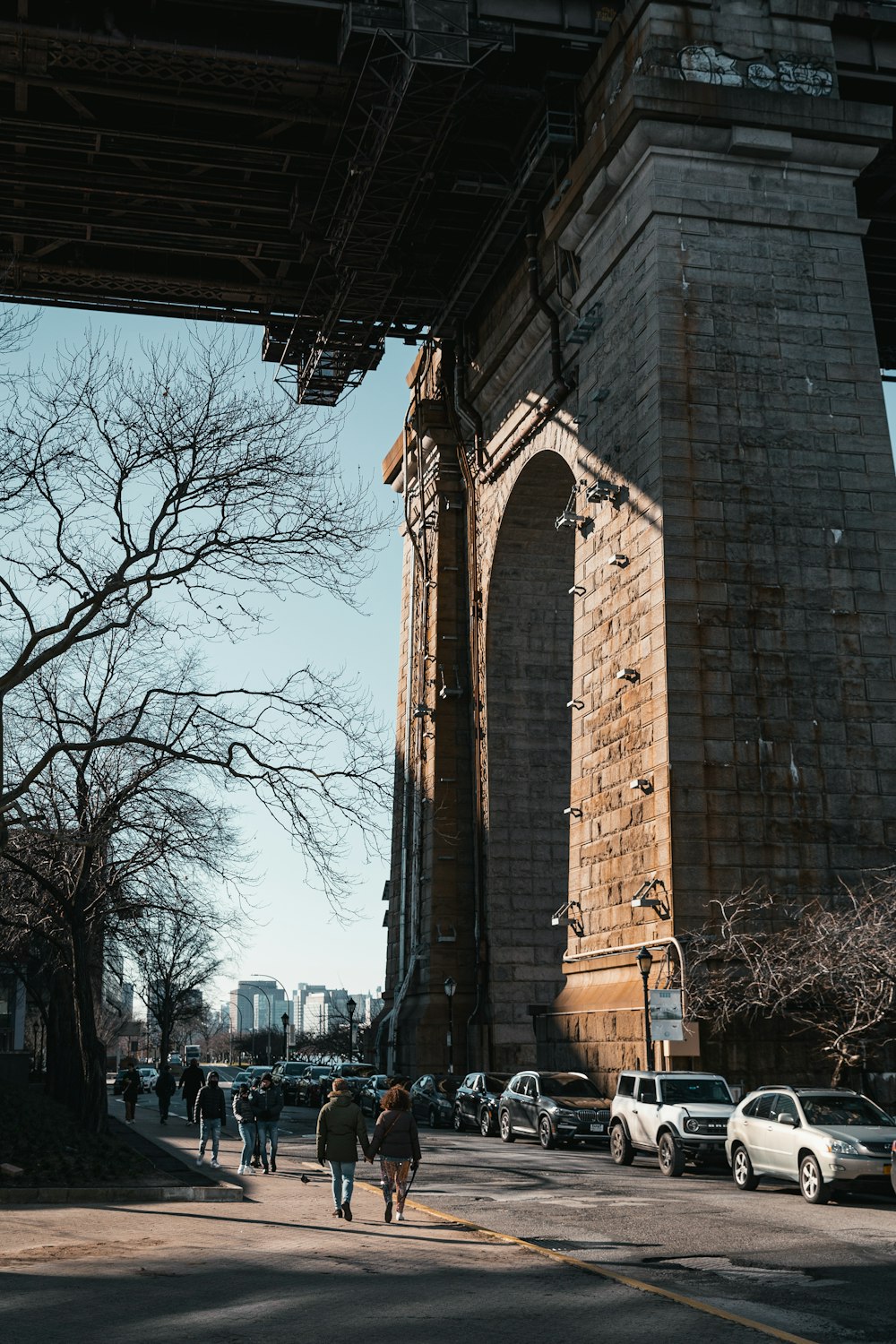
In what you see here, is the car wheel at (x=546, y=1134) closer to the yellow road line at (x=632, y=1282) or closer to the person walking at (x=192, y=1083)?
the person walking at (x=192, y=1083)

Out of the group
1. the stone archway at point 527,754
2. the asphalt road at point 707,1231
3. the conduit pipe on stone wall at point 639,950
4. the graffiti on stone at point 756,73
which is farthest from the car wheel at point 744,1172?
the graffiti on stone at point 756,73

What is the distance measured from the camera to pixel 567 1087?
28219 mm

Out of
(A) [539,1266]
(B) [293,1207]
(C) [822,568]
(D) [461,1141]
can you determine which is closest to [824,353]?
(C) [822,568]

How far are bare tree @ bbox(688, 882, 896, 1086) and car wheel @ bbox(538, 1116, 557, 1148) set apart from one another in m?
4.09

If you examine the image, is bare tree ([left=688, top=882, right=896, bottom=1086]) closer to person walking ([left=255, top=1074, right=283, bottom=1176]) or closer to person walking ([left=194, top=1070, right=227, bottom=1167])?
person walking ([left=255, top=1074, right=283, bottom=1176])

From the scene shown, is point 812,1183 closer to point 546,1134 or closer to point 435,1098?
point 546,1134

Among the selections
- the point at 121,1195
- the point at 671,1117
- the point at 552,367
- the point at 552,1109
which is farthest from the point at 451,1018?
the point at 121,1195

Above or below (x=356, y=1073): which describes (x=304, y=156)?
above

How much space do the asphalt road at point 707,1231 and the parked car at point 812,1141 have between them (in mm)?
336

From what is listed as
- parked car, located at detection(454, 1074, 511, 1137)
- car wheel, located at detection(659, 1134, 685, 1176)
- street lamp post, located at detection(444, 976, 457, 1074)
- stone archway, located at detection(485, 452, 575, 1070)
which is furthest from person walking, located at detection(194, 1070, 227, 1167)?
stone archway, located at detection(485, 452, 575, 1070)

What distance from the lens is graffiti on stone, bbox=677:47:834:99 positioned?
30859mm

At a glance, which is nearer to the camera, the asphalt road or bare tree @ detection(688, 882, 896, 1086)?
the asphalt road

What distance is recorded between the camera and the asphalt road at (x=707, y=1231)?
33.0 ft

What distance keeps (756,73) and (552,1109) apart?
74.7 feet
